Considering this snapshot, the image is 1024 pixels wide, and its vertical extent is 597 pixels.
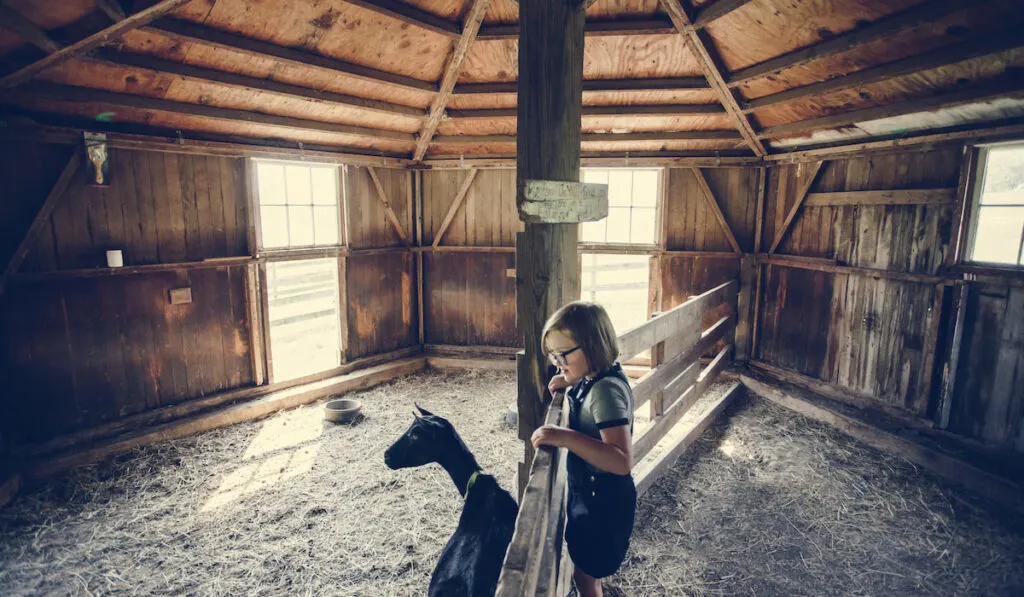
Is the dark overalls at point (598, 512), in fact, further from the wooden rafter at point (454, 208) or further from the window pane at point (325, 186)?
the wooden rafter at point (454, 208)

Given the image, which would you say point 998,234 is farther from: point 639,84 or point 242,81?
point 242,81

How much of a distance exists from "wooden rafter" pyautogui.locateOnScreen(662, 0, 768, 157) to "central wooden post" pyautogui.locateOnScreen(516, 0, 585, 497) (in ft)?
9.95

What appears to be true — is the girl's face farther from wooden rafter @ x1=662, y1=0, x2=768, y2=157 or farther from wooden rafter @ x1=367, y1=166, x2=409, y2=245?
wooden rafter @ x1=367, y1=166, x2=409, y2=245

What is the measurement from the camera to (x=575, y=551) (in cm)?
207

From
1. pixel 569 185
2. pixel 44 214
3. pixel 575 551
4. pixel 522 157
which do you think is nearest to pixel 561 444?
pixel 575 551

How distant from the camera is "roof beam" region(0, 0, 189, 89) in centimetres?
360

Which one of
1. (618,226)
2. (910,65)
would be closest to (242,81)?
(618,226)

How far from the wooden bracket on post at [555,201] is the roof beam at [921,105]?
Answer: 3.77m

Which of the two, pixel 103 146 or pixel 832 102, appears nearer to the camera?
pixel 103 146

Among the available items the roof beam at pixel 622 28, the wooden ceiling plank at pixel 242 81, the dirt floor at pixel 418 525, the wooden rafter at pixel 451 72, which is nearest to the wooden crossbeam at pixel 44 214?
the wooden ceiling plank at pixel 242 81

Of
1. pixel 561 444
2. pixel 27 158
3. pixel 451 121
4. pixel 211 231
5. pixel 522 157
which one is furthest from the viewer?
pixel 451 121

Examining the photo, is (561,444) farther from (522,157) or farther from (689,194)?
(689,194)

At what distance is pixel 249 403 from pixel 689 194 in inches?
256

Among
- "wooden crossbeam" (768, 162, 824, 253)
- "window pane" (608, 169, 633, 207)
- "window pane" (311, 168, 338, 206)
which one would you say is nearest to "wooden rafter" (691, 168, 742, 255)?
"wooden crossbeam" (768, 162, 824, 253)
